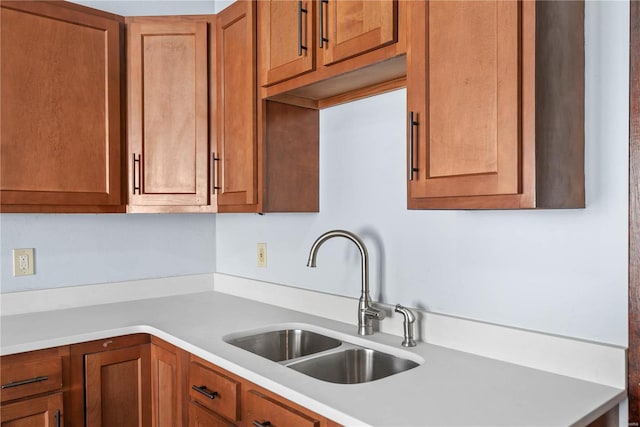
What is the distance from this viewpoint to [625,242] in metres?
1.24

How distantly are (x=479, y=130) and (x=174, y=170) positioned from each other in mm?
1444

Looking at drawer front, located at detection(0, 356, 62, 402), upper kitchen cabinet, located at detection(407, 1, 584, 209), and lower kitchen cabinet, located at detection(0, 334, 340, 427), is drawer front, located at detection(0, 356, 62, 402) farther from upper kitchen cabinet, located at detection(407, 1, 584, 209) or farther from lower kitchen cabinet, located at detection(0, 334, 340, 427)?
upper kitchen cabinet, located at detection(407, 1, 584, 209)

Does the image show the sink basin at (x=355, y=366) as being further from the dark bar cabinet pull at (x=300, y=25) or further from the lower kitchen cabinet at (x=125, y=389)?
the dark bar cabinet pull at (x=300, y=25)

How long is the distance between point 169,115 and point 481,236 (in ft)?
4.72

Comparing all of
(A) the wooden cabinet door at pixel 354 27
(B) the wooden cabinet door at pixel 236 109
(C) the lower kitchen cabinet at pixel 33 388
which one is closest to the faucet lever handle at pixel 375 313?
(B) the wooden cabinet door at pixel 236 109

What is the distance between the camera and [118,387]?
1900 millimetres

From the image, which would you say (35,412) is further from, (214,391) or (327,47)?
(327,47)

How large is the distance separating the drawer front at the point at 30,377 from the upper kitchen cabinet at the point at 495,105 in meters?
1.36

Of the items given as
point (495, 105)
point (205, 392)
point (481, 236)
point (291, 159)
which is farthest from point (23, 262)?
point (495, 105)

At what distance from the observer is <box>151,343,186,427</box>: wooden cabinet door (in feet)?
5.77

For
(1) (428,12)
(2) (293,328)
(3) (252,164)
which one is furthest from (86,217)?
(1) (428,12)

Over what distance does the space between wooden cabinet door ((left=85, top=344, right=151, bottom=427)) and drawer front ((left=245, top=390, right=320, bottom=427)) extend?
72cm

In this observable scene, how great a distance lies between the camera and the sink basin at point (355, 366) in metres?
1.57

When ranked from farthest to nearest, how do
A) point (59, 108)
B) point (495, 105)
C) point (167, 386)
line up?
point (59, 108), point (167, 386), point (495, 105)
